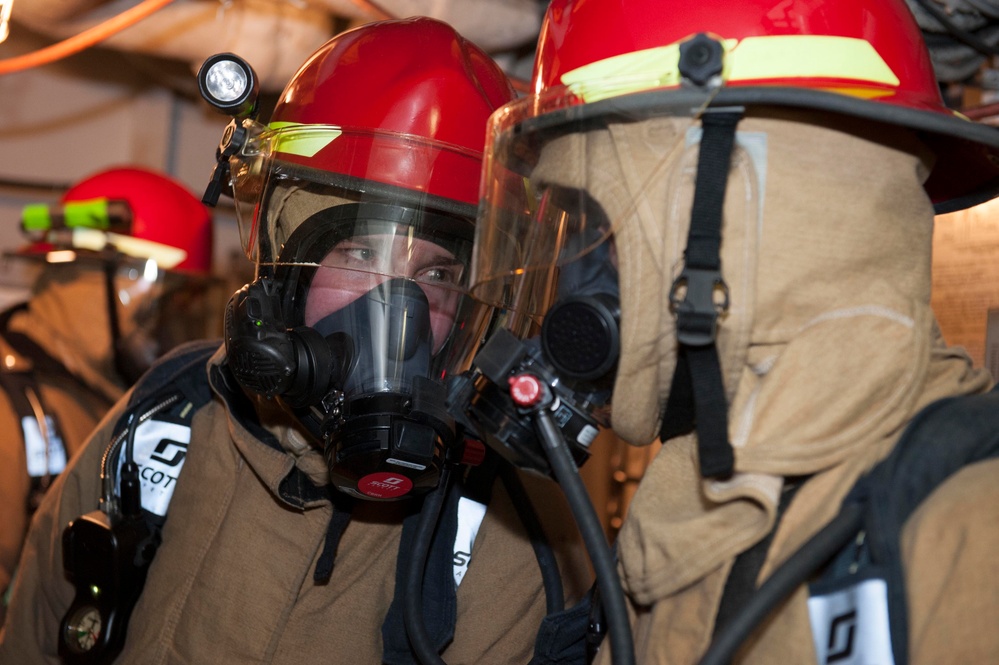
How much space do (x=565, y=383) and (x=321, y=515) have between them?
0.71 metres

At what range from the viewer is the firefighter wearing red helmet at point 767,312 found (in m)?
0.93

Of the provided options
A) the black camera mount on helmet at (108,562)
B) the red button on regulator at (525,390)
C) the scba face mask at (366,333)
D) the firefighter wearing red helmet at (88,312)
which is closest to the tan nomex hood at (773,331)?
the red button on regulator at (525,390)

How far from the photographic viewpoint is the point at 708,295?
1.02 m

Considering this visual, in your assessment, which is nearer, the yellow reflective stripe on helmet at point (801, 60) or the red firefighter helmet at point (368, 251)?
the yellow reflective stripe on helmet at point (801, 60)

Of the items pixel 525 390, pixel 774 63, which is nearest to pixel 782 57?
pixel 774 63

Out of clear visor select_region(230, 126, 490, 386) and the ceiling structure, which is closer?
clear visor select_region(230, 126, 490, 386)

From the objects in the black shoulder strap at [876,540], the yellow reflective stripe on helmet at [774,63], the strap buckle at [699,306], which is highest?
the yellow reflective stripe on helmet at [774,63]

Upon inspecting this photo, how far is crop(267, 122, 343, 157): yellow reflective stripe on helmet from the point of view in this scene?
1590 millimetres

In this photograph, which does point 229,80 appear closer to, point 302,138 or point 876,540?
point 302,138

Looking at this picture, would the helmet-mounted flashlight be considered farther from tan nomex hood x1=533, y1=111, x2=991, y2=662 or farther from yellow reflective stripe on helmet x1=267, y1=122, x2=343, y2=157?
tan nomex hood x1=533, y1=111, x2=991, y2=662

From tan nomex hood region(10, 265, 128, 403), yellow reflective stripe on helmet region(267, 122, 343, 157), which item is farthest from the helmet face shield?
tan nomex hood region(10, 265, 128, 403)

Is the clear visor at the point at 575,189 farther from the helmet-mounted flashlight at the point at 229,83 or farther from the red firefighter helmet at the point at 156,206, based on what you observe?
the red firefighter helmet at the point at 156,206

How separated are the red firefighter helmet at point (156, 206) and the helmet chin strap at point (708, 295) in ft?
9.98

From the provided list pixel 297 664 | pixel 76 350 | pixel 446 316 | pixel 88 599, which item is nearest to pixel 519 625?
pixel 297 664
